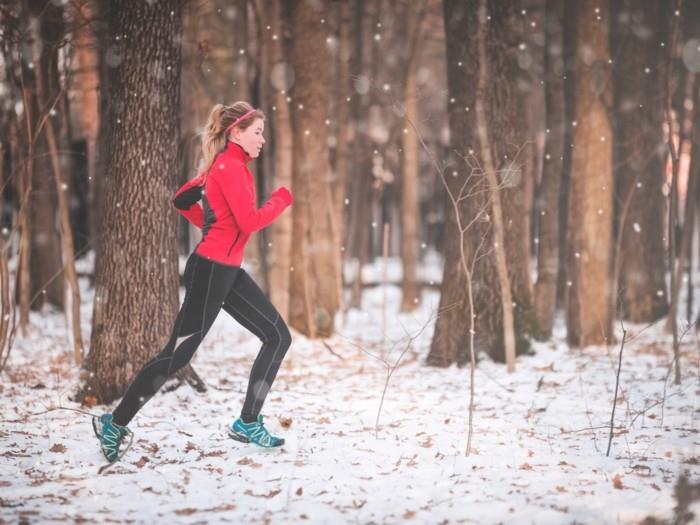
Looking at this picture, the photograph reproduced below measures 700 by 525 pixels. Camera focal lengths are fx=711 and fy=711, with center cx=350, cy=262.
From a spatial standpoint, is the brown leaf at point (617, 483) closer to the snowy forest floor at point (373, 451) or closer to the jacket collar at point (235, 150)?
the snowy forest floor at point (373, 451)

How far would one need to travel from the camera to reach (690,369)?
7191 mm

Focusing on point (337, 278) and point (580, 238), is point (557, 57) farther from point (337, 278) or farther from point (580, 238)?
point (337, 278)

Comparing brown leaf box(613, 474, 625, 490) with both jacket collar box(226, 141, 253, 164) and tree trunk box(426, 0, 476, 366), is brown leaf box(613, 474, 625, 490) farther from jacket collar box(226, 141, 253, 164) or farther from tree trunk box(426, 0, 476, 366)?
tree trunk box(426, 0, 476, 366)

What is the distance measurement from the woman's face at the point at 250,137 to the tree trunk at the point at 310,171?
5456 millimetres

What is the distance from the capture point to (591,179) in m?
8.40

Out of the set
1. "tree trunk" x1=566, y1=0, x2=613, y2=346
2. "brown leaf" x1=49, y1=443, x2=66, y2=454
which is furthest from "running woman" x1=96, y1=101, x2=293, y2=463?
"tree trunk" x1=566, y1=0, x2=613, y2=346

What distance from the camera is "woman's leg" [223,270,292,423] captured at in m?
4.34

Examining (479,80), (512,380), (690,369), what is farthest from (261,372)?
(690,369)

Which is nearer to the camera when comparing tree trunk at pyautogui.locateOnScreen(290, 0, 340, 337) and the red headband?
the red headband

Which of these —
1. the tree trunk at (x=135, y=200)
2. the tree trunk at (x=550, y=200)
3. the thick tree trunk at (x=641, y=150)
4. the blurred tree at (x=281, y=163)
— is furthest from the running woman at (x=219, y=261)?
the thick tree trunk at (x=641, y=150)

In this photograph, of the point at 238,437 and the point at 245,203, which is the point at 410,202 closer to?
the point at 238,437

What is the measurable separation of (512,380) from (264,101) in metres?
5.75

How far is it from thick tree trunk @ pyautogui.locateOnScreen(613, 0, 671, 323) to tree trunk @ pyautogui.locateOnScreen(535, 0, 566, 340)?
1.12 meters

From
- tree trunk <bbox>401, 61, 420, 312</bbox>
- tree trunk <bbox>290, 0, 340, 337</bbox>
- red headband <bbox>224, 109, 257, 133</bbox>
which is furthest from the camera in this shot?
tree trunk <bbox>401, 61, 420, 312</bbox>
